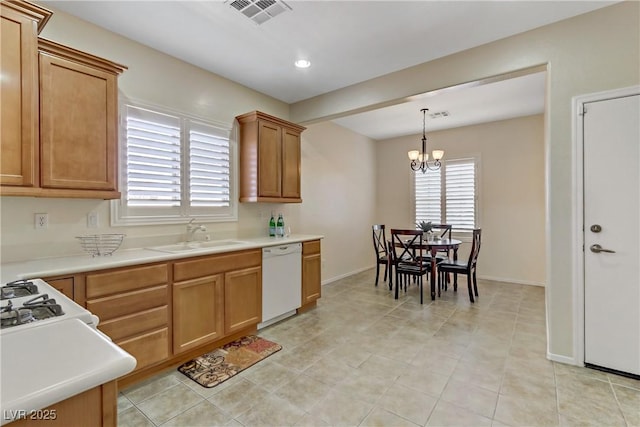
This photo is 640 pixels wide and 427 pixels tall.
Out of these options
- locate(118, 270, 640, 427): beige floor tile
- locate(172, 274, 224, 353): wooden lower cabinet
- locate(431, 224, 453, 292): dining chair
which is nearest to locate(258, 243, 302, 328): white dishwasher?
locate(118, 270, 640, 427): beige floor tile

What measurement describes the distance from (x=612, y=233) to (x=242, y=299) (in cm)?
313

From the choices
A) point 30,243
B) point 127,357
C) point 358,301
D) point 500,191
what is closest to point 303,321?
point 358,301

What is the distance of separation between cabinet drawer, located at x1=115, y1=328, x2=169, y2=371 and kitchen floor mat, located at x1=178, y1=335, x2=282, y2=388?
0.25 m

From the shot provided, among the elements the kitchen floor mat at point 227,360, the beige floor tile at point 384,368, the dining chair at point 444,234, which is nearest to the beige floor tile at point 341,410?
the beige floor tile at point 384,368

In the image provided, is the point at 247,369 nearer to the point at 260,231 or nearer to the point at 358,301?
the point at 260,231

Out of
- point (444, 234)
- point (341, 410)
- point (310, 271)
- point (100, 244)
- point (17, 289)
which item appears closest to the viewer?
point (17, 289)

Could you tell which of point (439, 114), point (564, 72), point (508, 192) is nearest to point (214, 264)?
point (564, 72)

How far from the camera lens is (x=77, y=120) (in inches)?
83.0

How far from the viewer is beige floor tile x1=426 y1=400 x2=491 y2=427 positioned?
1.80 metres

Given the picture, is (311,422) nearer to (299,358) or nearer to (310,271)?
(299,358)

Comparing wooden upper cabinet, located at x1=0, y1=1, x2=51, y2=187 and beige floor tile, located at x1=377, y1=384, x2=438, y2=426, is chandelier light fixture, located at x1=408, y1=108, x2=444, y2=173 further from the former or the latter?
wooden upper cabinet, located at x1=0, y1=1, x2=51, y2=187

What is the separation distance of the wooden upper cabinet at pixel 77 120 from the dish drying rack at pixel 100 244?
1.07ft

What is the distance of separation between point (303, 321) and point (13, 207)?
2.70 m

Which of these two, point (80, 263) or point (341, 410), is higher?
point (80, 263)
